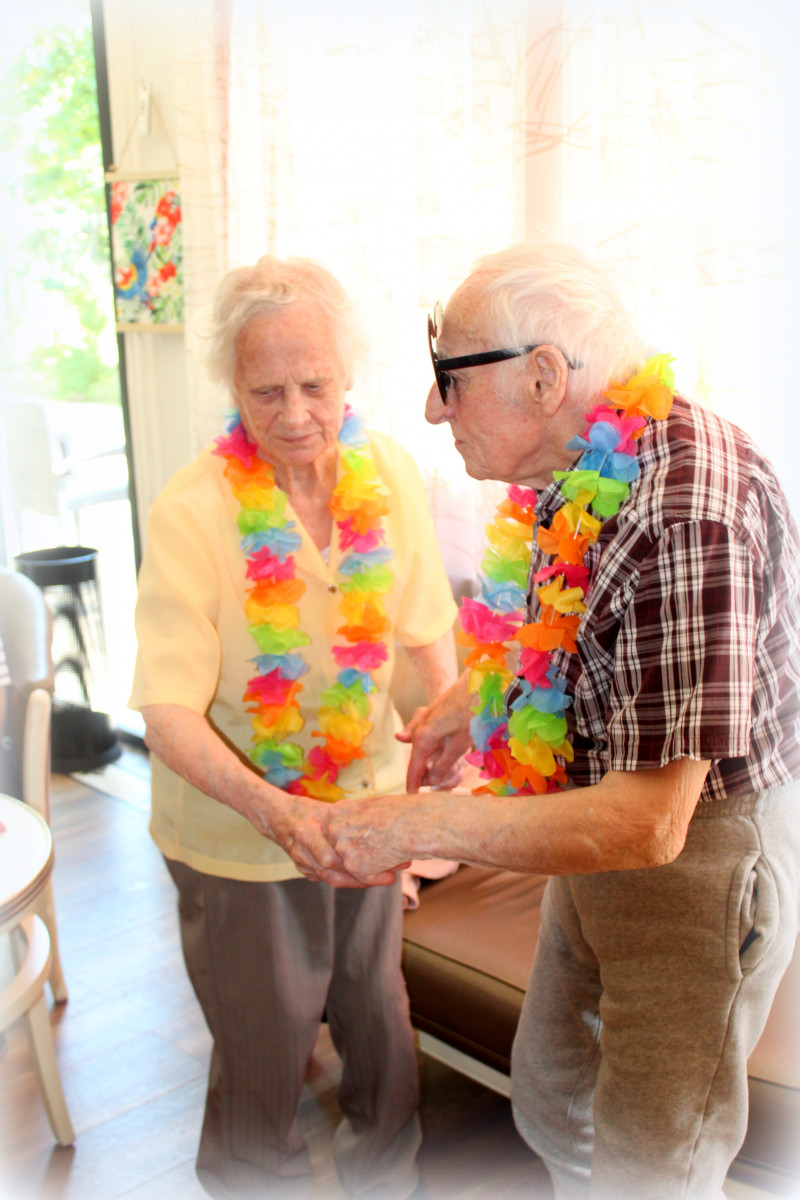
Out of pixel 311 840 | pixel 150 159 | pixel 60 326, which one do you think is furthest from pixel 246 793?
pixel 60 326

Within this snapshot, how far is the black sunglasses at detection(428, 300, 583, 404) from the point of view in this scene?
1284mm

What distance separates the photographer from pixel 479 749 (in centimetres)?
159

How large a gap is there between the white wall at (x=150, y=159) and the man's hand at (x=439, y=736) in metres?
2.27

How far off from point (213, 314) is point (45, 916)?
1.71 metres

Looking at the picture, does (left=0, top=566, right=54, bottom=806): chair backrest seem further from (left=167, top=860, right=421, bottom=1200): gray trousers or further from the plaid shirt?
the plaid shirt

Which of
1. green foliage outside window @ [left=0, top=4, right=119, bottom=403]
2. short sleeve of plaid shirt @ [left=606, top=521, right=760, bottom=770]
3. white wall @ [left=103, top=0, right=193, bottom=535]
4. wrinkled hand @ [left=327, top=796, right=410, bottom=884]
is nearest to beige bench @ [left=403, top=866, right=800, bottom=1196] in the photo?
wrinkled hand @ [left=327, top=796, right=410, bottom=884]

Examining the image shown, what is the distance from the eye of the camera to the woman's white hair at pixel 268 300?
168 centimetres

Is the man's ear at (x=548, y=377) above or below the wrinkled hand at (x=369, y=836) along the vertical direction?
above

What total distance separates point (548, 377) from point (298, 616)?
670mm

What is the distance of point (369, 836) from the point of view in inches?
54.0

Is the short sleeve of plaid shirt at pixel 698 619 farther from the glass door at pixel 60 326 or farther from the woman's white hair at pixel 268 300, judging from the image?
the glass door at pixel 60 326

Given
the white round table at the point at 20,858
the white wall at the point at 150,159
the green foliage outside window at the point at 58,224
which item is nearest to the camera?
the white round table at the point at 20,858

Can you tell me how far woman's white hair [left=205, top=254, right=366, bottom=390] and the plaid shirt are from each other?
688mm

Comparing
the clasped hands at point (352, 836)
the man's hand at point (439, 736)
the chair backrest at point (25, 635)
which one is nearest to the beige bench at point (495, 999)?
the man's hand at point (439, 736)
